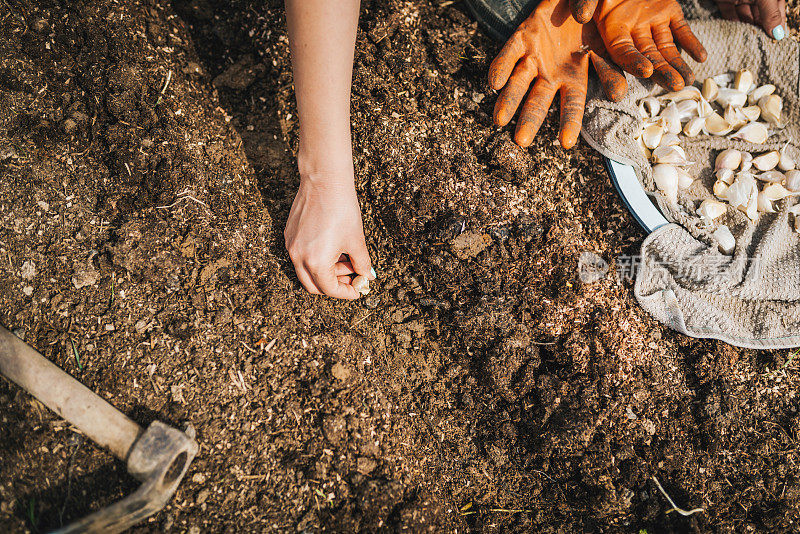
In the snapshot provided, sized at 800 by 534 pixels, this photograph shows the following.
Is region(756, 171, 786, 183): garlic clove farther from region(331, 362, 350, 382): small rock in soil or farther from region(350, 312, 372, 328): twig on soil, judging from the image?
region(331, 362, 350, 382): small rock in soil

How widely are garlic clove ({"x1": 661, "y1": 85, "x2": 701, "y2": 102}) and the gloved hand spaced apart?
0.39m

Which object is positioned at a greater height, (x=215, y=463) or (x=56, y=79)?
(x=56, y=79)

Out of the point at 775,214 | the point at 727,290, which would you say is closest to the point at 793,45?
the point at 775,214

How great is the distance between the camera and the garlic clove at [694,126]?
64.2 inches

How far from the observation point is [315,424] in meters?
1.22

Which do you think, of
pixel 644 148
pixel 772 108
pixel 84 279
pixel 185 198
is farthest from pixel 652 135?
pixel 84 279

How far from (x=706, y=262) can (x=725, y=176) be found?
33 centimetres

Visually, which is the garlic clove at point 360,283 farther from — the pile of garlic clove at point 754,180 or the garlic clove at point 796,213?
the garlic clove at point 796,213

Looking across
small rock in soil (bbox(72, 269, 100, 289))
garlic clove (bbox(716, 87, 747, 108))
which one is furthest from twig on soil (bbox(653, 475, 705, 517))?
small rock in soil (bbox(72, 269, 100, 289))

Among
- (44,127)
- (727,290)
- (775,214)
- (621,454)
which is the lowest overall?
(621,454)

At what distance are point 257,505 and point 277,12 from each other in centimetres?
150

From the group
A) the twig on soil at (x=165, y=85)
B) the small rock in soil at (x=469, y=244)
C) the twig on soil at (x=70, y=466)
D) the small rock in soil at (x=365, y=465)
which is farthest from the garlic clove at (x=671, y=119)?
the twig on soil at (x=70, y=466)

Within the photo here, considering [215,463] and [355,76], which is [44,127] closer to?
[355,76]

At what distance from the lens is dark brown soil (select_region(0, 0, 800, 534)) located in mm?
1188
